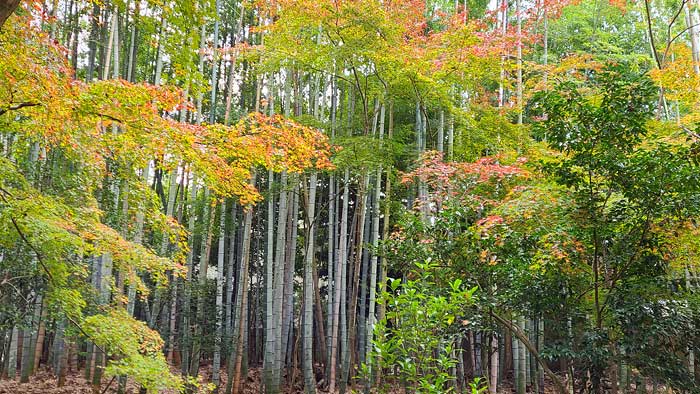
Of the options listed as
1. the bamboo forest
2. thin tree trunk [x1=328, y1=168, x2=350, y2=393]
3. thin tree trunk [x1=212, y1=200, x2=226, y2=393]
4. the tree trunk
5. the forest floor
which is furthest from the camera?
thin tree trunk [x1=212, y1=200, x2=226, y2=393]

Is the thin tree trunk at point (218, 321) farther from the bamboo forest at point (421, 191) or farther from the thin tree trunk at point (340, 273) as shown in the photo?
the thin tree trunk at point (340, 273)

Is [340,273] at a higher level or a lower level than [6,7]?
lower

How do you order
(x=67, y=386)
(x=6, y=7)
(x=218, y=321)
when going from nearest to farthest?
(x=6, y=7) < (x=67, y=386) < (x=218, y=321)

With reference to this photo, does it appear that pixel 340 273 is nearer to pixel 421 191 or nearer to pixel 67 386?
pixel 421 191

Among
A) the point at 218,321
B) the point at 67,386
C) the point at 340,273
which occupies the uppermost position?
the point at 340,273

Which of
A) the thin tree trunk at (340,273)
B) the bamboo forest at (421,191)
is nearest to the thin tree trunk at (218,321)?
the bamboo forest at (421,191)

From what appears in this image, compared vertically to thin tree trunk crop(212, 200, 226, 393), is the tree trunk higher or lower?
higher

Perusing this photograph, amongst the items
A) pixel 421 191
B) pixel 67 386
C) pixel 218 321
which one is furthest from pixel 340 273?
pixel 67 386

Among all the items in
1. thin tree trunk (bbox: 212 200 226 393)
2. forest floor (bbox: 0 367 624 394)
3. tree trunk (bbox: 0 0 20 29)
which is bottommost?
forest floor (bbox: 0 367 624 394)

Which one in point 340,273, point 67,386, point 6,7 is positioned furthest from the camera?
point 340,273

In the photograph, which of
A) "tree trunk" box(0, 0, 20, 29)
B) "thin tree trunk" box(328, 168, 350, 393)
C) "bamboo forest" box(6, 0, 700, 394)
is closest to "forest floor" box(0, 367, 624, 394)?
"bamboo forest" box(6, 0, 700, 394)

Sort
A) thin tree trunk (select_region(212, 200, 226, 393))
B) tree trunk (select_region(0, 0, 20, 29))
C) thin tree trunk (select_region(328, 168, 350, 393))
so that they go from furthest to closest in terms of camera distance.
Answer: thin tree trunk (select_region(212, 200, 226, 393)) → thin tree trunk (select_region(328, 168, 350, 393)) → tree trunk (select_region(0, 0, 20, 29))

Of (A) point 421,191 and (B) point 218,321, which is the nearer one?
(A) point 421,191

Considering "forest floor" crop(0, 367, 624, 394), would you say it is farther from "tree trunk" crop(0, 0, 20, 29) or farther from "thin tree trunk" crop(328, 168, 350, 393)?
"tree trunk" crop(0, 0, 20, 29)
